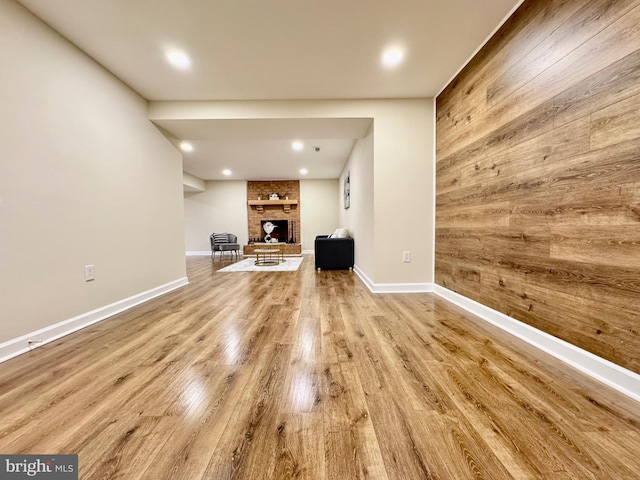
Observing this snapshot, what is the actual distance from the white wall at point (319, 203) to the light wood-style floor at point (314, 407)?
5.99 meters

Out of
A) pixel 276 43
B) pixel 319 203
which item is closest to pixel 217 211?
pixel 319 203

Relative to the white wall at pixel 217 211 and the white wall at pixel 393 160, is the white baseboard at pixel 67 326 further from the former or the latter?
the white wall at pixel 217 211

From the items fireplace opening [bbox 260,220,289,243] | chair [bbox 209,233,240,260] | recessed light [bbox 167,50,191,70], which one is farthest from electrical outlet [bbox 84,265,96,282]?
fireplace opening [bbox 260,220,289,243]

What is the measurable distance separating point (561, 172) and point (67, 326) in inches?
140

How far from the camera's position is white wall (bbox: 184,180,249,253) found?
25.3ft

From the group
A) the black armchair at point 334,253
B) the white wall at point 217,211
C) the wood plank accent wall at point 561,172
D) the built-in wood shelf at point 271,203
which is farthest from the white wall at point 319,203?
the wood plank accent wall at point 561,172

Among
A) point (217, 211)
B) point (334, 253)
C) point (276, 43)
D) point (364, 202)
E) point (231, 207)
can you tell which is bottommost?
point (334, 253)

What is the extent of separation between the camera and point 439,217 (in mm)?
2777

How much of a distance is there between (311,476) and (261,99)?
322 cm

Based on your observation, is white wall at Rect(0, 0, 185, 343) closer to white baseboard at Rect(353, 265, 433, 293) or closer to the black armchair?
the black armchair

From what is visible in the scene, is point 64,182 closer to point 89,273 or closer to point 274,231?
point 89,273

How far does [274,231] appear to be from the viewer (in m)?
7.89

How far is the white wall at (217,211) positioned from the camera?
Answer: 771 centimetres

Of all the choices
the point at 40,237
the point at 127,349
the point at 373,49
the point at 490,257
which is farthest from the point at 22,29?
the point at 490,257
